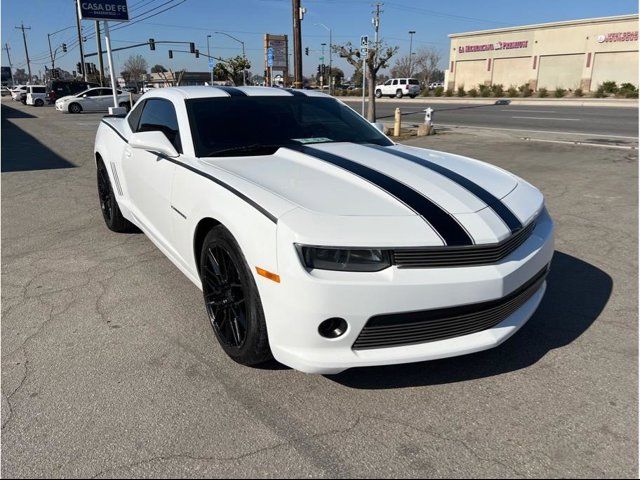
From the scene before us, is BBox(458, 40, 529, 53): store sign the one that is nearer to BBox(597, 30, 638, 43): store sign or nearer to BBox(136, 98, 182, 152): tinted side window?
BBox(597, 30, 638, 43): store sign

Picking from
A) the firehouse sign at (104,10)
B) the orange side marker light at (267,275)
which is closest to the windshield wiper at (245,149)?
the orange side marker light at (267,275)

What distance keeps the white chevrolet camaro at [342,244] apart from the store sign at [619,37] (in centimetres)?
4495

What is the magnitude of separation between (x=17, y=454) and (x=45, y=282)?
84.4 inches

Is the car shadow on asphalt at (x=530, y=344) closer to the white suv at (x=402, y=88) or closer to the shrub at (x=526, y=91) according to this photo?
the shrub at (x=526, y=91)

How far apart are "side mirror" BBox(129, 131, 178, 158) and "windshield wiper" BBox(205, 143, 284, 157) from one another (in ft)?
0.84

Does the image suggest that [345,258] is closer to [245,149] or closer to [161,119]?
[245,149]

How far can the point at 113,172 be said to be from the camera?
15.6ft

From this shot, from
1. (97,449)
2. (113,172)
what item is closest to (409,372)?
(97,449)

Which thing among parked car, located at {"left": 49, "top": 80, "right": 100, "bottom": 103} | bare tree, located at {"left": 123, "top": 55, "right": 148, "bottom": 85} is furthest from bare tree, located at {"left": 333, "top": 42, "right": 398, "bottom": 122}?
bare tree, located at {"left": 123, "top": 55, "right": 148, "bottom": 85}

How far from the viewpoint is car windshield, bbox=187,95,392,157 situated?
3.37 metres

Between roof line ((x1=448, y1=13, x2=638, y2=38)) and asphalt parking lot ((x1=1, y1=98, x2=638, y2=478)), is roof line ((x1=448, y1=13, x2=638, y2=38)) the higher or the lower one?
the higher one

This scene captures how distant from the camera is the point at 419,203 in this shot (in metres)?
2.47

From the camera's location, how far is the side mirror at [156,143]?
3201 millimetres

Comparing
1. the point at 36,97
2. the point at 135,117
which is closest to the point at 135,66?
the point at 36,97
